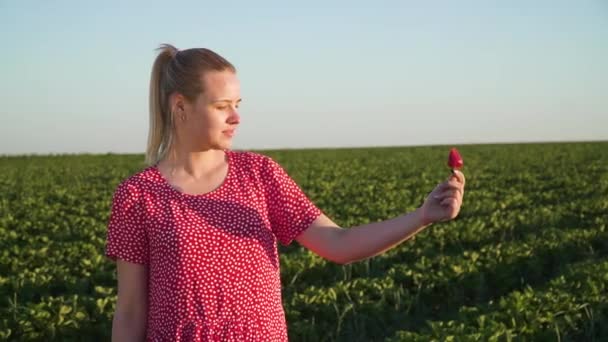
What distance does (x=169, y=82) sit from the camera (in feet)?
7.70

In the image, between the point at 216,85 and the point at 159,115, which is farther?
the point at 159,115

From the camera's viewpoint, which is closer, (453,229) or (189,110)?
(189,110)

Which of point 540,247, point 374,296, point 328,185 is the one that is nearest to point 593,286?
point 374,296

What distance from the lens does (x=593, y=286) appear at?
686cm

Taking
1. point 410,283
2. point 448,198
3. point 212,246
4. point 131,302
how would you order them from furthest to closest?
point 410,283
point 131,302
point 212,246
point 448,198

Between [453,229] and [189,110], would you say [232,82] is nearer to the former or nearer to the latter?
[189,110]

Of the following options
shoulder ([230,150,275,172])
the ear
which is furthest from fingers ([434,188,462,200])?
the ear

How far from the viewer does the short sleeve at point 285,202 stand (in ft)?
7.89

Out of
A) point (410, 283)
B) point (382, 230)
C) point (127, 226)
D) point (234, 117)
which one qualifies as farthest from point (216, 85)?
point (410, 283)

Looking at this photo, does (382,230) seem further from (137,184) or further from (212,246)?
(137,184)

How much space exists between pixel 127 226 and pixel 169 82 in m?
0.46

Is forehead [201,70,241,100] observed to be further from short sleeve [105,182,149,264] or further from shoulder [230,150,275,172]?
short sleeve [105,182,149,264]

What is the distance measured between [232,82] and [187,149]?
0.90 feet

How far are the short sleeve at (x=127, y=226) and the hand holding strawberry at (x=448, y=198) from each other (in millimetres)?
852
